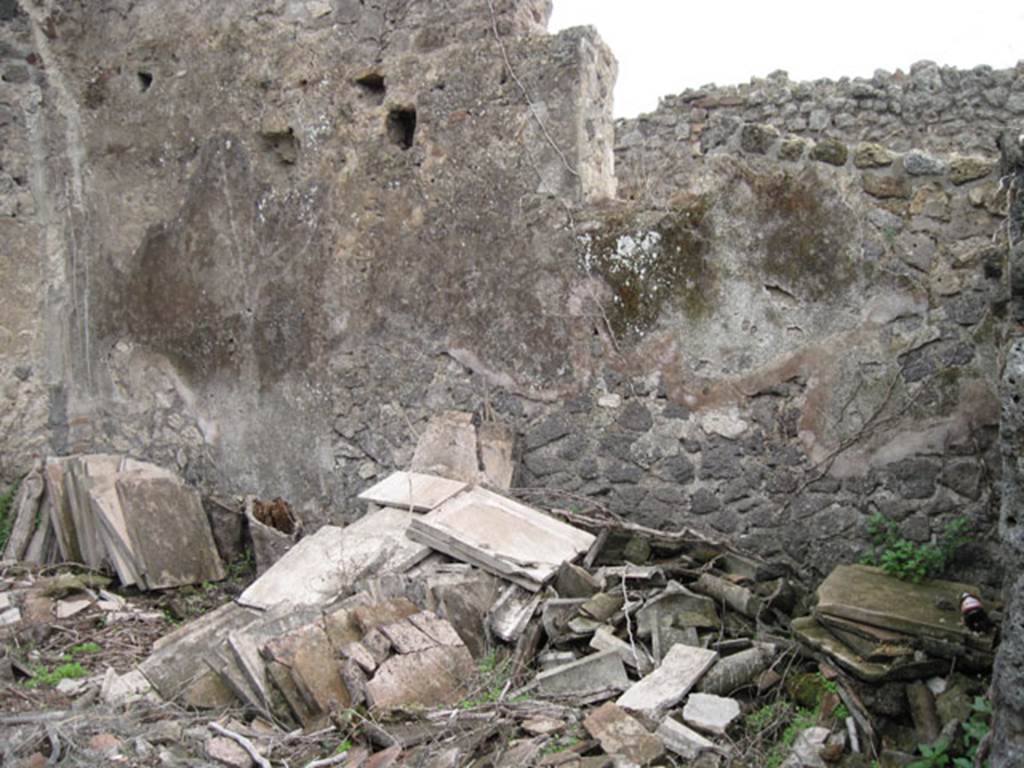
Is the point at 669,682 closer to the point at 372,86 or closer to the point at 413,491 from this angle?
the point at 413,491

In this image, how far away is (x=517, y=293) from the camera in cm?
480

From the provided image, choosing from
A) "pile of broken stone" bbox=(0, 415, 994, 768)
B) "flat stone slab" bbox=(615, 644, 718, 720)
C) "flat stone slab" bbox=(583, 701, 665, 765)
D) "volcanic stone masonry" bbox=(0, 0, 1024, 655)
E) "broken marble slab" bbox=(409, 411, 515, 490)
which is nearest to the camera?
"flat stone slab" bbox=(583, 701, 665, 765)

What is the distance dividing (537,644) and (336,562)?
3.25ft

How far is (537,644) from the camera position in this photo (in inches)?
151

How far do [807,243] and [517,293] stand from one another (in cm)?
140

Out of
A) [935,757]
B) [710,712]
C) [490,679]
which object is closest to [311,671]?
[490,679]

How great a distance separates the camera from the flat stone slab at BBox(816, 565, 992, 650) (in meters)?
3.22

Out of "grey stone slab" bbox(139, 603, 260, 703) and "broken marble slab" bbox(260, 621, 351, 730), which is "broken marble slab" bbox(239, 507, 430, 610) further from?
"broken marble slab" bbox(260, 621, 351, 730)

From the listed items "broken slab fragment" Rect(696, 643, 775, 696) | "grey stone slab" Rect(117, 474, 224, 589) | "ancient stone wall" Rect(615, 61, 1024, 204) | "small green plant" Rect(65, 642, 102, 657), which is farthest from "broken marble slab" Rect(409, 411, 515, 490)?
"ancient stone wall" Rect(615, 61, 1024, 204)

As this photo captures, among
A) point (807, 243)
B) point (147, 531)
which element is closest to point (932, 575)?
point (807, 243)

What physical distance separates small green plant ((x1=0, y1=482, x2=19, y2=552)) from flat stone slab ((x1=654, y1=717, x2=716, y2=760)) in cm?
426

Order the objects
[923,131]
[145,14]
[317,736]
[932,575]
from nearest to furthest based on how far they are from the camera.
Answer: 1. [317,736]
2. [932,575]
3. [145,14]
4. [923,131]

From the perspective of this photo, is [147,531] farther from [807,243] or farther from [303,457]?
[807,243]

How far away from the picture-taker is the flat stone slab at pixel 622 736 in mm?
3020
